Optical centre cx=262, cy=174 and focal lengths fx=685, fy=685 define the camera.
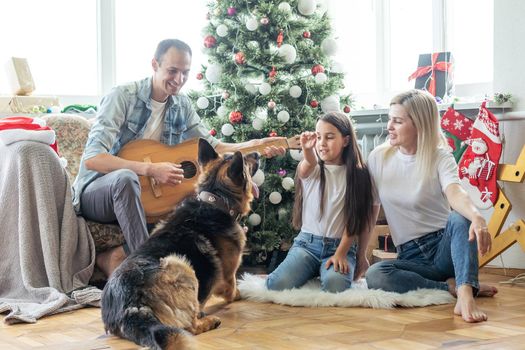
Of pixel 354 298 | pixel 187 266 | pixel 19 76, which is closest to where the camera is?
pixel 187 266

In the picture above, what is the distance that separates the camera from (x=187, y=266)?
2.38m

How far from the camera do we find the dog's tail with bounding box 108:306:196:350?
185 centimetres

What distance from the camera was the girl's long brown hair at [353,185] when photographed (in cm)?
311

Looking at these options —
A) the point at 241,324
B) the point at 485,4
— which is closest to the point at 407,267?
the point at 241,324

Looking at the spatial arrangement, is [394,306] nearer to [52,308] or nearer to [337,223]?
[337,223]

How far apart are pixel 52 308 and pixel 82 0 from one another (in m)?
2.69

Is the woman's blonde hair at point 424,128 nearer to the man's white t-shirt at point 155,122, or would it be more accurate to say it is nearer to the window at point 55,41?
the man's white t-shirt at point 155,122

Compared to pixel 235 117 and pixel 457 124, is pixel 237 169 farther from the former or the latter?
pixel 457 124

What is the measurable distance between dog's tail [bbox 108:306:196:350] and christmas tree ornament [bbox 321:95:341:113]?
2203 millimetres

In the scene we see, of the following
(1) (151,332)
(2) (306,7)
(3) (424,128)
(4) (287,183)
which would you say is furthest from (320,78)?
(1) (151,332)

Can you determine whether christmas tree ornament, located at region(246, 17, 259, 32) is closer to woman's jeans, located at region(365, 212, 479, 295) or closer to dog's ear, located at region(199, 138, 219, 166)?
dog's ear, located at region(199, 138, 219, 166)

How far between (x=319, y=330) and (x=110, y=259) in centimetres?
140

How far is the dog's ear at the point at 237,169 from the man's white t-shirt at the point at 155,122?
980 mm

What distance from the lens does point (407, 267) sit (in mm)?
3031
